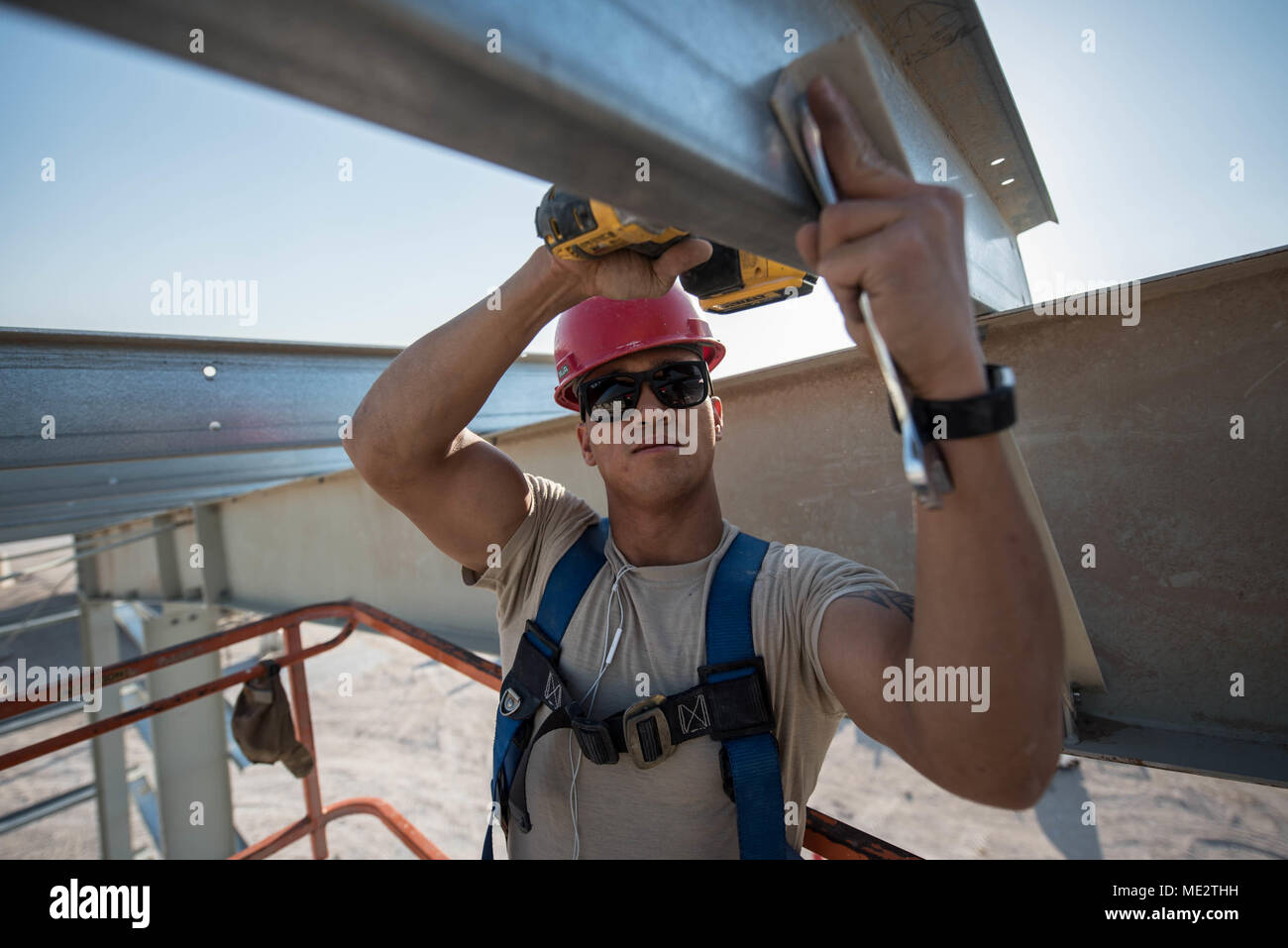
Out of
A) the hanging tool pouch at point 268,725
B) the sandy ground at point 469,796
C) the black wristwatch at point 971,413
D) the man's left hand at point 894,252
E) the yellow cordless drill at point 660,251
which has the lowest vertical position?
the sandy ground at point 469,796

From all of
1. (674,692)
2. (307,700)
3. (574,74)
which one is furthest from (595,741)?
(307,700)

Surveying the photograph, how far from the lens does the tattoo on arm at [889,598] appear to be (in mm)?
1340

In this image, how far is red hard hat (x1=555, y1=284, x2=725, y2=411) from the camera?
1933 mm

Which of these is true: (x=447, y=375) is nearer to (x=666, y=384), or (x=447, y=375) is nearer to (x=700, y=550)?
(x=666, y=384)

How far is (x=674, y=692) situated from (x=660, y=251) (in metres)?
1.12

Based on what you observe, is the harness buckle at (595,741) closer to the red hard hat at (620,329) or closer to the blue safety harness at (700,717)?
the blue safety harness at (700,717)

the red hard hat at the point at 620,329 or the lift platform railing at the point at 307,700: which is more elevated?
the red hard hat at the point at 620,329

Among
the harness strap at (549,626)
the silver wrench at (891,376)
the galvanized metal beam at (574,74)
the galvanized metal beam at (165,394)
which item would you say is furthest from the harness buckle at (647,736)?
the galvanized metal beam at (165,394)

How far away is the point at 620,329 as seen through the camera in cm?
194

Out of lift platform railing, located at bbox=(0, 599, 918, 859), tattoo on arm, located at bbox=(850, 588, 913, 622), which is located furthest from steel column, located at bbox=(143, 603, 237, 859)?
tattoo on arm, located at bbox=(850, 588, 913, 622)

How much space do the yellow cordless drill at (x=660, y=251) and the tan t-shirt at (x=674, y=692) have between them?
0.77 meters

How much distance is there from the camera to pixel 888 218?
0.74 metres

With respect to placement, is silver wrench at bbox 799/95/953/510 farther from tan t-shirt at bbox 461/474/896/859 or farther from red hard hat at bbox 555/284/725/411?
red hard hat at bbox 555/284/725/411
